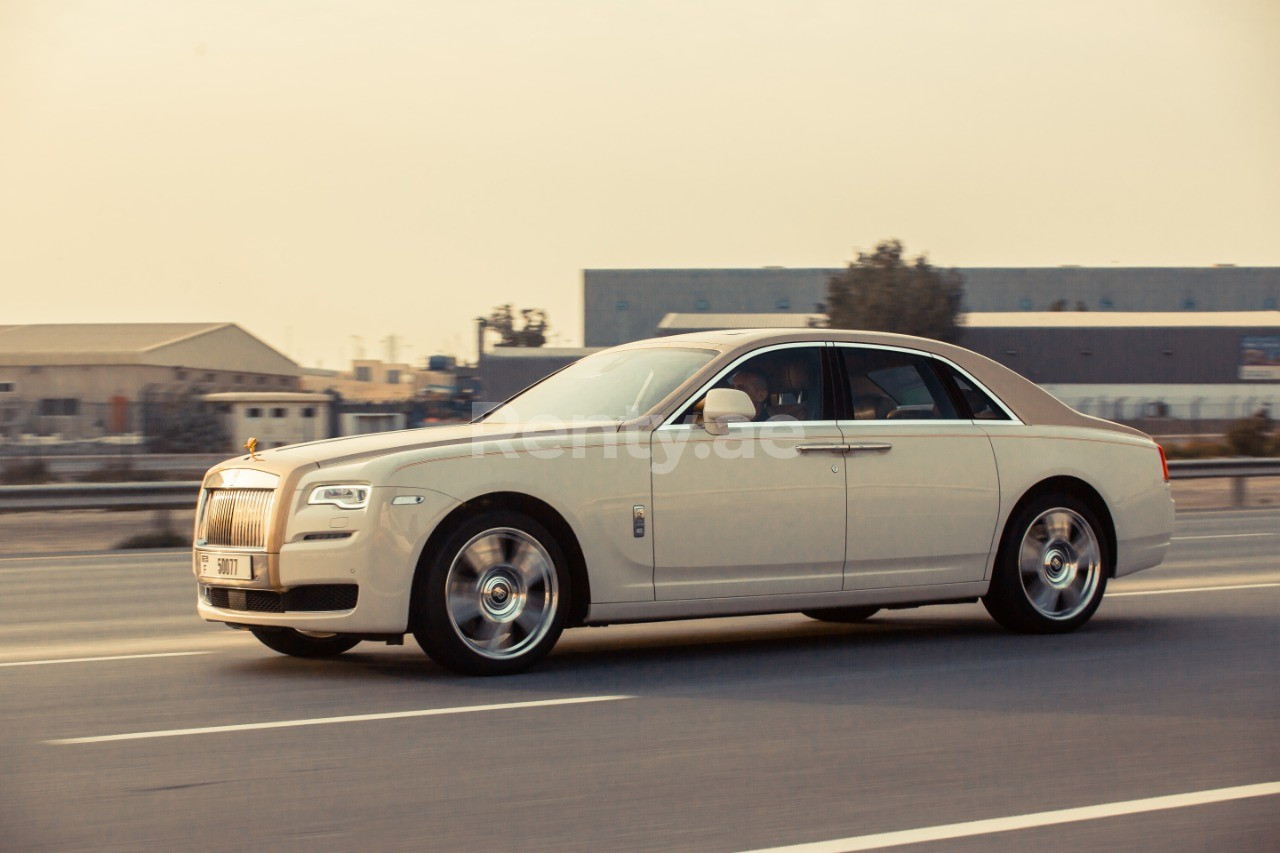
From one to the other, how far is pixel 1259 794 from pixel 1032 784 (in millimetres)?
742

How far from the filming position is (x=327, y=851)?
427 centimetres

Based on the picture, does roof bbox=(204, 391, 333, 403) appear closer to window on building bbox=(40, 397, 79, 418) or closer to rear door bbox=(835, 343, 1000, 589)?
window on building bbox=(40, 397, 79, 418)

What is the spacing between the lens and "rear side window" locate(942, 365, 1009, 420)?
27.4ft

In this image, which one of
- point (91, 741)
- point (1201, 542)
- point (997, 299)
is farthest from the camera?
point (997, 299)

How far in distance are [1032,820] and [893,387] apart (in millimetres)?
3821

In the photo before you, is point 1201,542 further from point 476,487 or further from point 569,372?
point 476,487

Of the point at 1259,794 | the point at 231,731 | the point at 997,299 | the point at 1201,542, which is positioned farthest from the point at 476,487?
the point at 997,299

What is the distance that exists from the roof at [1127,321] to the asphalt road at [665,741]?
6150cm

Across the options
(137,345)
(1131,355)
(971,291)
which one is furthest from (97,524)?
(971,291)

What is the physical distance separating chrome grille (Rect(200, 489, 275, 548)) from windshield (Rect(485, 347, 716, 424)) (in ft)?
4.88

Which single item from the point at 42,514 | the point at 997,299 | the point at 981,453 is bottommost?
the point at 42,514

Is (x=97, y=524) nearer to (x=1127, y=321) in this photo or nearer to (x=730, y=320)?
(x=730, y=320)

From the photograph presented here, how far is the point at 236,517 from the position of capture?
7000 millimetres

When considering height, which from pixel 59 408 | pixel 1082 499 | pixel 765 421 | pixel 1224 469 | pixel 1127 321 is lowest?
pixel 1224 469
